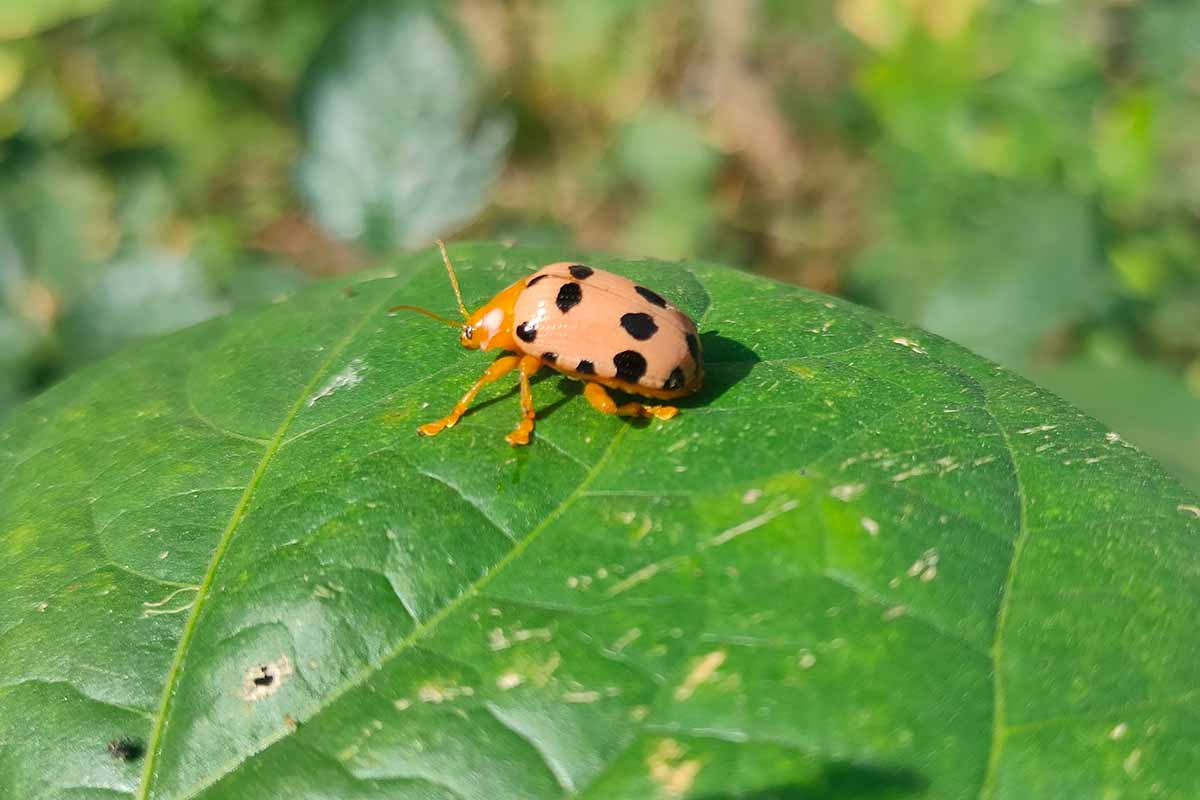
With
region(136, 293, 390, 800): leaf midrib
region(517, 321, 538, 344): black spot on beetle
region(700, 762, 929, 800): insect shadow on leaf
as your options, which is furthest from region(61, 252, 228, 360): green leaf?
region(700, 762, 929, 800): insect shadow on leaf

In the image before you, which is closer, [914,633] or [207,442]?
Answer: [914,633]

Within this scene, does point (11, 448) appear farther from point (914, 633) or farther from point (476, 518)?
point (914, 633)

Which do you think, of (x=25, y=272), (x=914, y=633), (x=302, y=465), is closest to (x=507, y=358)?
(x=302, y=465)

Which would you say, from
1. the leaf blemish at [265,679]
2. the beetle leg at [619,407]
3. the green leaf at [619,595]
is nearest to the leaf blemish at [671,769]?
the green leaf at [619,595]

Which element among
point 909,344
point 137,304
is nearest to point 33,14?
point 137,304

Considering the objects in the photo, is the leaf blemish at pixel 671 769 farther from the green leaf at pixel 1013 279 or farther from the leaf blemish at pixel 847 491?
the green leaf at pixel 1013 279

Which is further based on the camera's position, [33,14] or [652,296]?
[33,14]

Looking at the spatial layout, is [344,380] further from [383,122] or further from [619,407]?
[383,122]

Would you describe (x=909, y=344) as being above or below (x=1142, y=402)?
above
